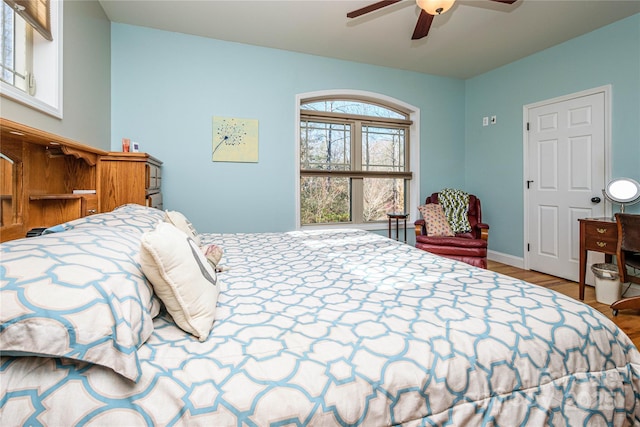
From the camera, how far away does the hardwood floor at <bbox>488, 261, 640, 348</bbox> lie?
2.32 metres

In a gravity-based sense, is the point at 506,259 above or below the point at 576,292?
above

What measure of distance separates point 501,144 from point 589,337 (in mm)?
3875

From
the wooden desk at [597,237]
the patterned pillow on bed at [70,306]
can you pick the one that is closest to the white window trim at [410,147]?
the wooden desk at [597,237]

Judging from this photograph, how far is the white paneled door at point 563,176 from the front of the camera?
331cm

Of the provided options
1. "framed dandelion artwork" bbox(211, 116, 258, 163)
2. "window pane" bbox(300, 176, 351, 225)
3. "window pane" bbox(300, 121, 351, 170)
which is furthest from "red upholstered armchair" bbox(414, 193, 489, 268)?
"framed dandelion artwork" bbox(211, 116, 258, 163)

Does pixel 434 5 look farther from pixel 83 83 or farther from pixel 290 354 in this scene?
pixel 83 83

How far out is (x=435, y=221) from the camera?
3.82m

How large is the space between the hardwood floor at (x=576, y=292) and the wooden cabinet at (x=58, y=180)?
366 cm

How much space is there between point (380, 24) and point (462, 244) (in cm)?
244

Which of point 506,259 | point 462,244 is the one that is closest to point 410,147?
point 462,244

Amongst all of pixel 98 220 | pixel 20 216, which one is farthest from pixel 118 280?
pixel 20 216

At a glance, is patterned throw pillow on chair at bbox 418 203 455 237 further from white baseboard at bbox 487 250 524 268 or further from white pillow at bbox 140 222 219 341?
white pillow at bbox 140 222 219 341

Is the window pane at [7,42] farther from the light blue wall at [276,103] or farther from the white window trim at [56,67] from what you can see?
the light blue wall at [276,103]

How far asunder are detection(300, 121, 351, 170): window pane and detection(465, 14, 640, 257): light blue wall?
1972 millimetres
